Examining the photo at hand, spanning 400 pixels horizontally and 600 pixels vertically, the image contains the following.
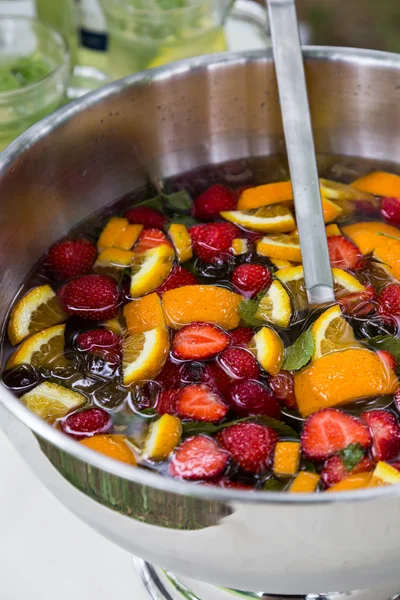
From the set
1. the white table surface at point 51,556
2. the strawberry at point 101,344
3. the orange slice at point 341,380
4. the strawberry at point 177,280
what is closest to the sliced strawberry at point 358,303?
the orange slice at point 341,380

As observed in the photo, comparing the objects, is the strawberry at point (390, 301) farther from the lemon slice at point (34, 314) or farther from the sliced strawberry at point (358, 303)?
the lemon slice at point (34, 314)

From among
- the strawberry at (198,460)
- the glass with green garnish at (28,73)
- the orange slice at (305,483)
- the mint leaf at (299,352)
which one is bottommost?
the orange slice at (305,483)

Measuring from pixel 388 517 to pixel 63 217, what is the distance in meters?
0.73

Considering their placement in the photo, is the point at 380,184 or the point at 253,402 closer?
the point at 253,402

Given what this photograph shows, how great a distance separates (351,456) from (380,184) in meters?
0.57

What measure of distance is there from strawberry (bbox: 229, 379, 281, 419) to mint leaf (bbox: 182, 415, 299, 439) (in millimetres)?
16

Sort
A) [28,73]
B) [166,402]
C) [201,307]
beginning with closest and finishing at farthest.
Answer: [166,402] → [201,307] → [28,73]

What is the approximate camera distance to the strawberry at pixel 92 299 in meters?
1.07

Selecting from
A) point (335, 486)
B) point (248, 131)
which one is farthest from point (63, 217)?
point (335, 486)

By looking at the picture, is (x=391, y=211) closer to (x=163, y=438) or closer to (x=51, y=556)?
(x=163, y=438)

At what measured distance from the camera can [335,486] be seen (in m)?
0.83

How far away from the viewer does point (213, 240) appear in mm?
1161

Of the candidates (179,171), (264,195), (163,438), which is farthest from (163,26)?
(163,438)

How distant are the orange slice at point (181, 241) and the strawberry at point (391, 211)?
0.31 meters
